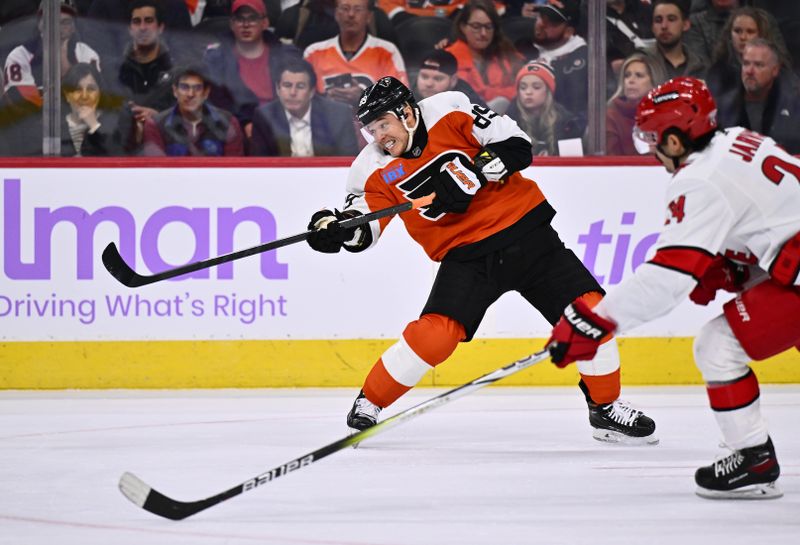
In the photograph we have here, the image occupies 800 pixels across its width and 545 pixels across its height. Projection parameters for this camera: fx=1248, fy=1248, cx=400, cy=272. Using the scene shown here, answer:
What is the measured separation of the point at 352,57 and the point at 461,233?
7.05ft

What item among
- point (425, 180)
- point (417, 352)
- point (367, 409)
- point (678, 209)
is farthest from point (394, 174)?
point (678, 209)

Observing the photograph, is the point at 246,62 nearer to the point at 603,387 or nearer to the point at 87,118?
the point at 87,118

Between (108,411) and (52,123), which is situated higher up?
(52,123)

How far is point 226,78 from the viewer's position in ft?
19.0

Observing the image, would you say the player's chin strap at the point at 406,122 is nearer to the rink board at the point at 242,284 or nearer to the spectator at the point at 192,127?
the rink board at the point at 242,284

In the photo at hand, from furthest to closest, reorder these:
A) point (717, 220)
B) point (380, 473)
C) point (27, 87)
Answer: point (27, 87)
point (380, 473)
point (717, 220)

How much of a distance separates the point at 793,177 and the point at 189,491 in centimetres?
162

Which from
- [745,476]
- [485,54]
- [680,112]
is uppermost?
[680,112]

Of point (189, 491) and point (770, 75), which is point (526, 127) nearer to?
point (770, 75)

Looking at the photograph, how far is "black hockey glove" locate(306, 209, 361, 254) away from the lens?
12.8 ft

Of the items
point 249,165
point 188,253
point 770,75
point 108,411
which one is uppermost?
point 770,75

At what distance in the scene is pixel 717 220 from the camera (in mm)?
2633

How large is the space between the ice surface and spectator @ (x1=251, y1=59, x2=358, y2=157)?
1.16m

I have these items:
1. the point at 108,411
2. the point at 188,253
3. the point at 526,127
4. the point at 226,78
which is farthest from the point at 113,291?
the point at 526,127
